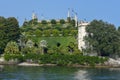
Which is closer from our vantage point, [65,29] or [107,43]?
[107,43]

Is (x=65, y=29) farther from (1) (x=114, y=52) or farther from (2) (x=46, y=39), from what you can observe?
→ (1) (x=114, y=52)

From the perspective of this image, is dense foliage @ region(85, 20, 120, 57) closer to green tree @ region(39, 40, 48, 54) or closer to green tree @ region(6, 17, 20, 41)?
green tree @ region(39, 40, 48, 54)

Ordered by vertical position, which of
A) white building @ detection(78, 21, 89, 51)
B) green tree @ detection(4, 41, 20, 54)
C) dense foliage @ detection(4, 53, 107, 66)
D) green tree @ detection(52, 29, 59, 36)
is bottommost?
dense foliage @ detection(4, 53, 107, 66)

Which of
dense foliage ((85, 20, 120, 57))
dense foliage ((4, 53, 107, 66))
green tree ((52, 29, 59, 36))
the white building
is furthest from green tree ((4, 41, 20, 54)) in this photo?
green tree ((52, 29, 59, 36))

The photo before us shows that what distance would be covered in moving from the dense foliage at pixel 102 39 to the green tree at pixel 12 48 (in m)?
14.2

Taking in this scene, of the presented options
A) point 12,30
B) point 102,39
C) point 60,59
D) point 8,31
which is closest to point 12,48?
point 12,30

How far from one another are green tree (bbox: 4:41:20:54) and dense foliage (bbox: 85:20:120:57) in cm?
1417

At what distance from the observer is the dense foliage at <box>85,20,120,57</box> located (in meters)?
114

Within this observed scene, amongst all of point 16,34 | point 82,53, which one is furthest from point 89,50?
point 16,34

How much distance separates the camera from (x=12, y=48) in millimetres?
116438

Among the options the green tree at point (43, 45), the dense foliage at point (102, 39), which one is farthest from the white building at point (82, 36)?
the green tree at point (43, 45)

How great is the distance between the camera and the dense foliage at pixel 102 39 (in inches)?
4505

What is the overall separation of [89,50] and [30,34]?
71.7ft

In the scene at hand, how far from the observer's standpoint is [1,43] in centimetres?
11981
